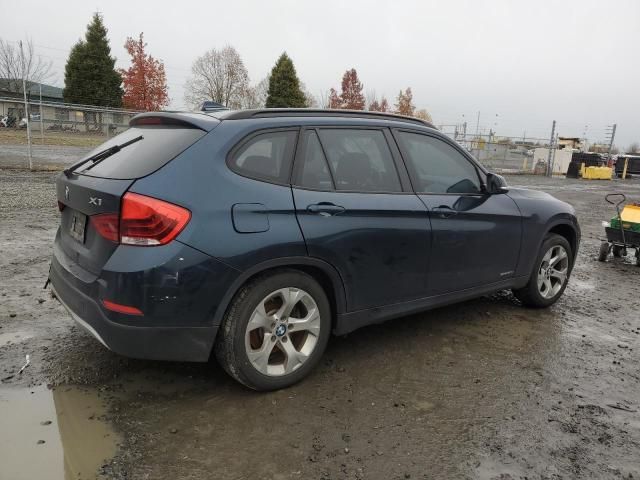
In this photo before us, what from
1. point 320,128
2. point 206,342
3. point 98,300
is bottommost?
point 206,342

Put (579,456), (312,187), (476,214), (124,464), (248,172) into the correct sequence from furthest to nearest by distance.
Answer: (476,214)
(312,187)
(248,172)
(579,456)
(124,464)

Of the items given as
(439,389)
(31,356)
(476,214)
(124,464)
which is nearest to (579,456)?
(439,389)

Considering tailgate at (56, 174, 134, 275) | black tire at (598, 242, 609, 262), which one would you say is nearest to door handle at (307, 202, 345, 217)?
tailgate at (56, 174, 134, 275)

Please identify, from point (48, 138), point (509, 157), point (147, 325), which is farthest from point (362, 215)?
point (509, 157)

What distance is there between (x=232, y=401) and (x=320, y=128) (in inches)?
72.7

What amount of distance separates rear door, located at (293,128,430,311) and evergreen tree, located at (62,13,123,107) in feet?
136

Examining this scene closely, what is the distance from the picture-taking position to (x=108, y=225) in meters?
2.75

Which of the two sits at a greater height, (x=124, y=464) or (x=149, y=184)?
(x=149, y=184)

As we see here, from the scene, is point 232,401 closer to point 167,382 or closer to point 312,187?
point 167,382

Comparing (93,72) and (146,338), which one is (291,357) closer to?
(146,338)

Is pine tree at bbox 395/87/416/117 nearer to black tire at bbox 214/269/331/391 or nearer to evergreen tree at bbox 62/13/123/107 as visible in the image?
evergreen tree at bbox 62/13/123/107

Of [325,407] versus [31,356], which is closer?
[325,407]

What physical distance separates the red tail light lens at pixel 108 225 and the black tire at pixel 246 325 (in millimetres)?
747

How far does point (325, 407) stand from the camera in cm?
302
